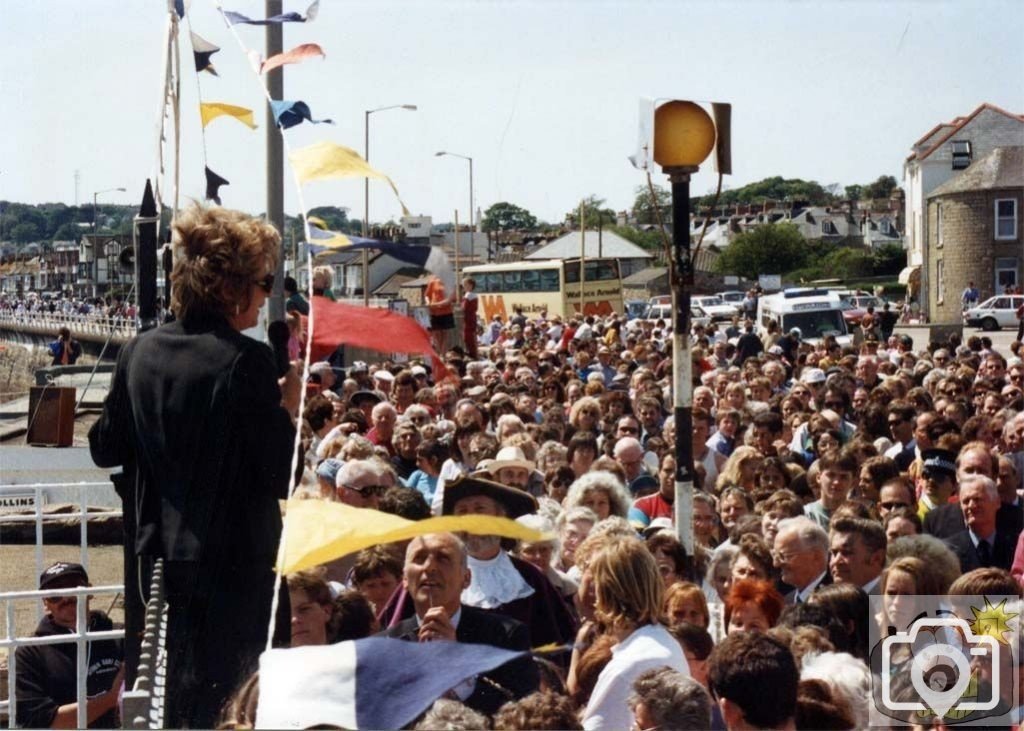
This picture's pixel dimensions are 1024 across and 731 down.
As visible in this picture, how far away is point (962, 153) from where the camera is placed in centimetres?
6788

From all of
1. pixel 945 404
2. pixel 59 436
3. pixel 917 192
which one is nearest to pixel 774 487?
pixel 945 404

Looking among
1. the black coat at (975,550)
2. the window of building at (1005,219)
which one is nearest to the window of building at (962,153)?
the window of building at (1005,219)

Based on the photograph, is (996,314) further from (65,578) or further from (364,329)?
(364,329)

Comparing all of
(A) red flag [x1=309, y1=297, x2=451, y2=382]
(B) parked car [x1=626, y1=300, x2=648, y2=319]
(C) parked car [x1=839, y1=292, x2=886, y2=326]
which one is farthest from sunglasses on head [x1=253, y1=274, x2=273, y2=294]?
(B) parked car [x1=626, y1=300, x2=648, y2=319]

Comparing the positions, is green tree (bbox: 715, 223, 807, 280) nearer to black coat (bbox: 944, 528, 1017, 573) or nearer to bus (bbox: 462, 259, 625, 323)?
bus (bbox: 462, 259, 625, 323)

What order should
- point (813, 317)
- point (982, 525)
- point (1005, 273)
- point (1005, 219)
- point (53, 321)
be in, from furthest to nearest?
point (53, 321)
point (1005, 273)
point (1005, 219)
point (813, 317)
point (982, 525)

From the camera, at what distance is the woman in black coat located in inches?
133

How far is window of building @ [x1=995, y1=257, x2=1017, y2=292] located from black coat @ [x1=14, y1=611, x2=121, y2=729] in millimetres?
59784

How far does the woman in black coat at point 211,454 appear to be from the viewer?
338cm

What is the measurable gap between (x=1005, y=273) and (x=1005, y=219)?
337 cm

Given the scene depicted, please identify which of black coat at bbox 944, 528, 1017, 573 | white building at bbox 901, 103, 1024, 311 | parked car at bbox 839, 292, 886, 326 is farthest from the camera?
white building at bbox 901, 103, 1024, 311

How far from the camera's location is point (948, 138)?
222 feet

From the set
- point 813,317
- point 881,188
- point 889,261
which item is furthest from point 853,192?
point 813,317

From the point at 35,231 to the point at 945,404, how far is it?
709 centimetres
